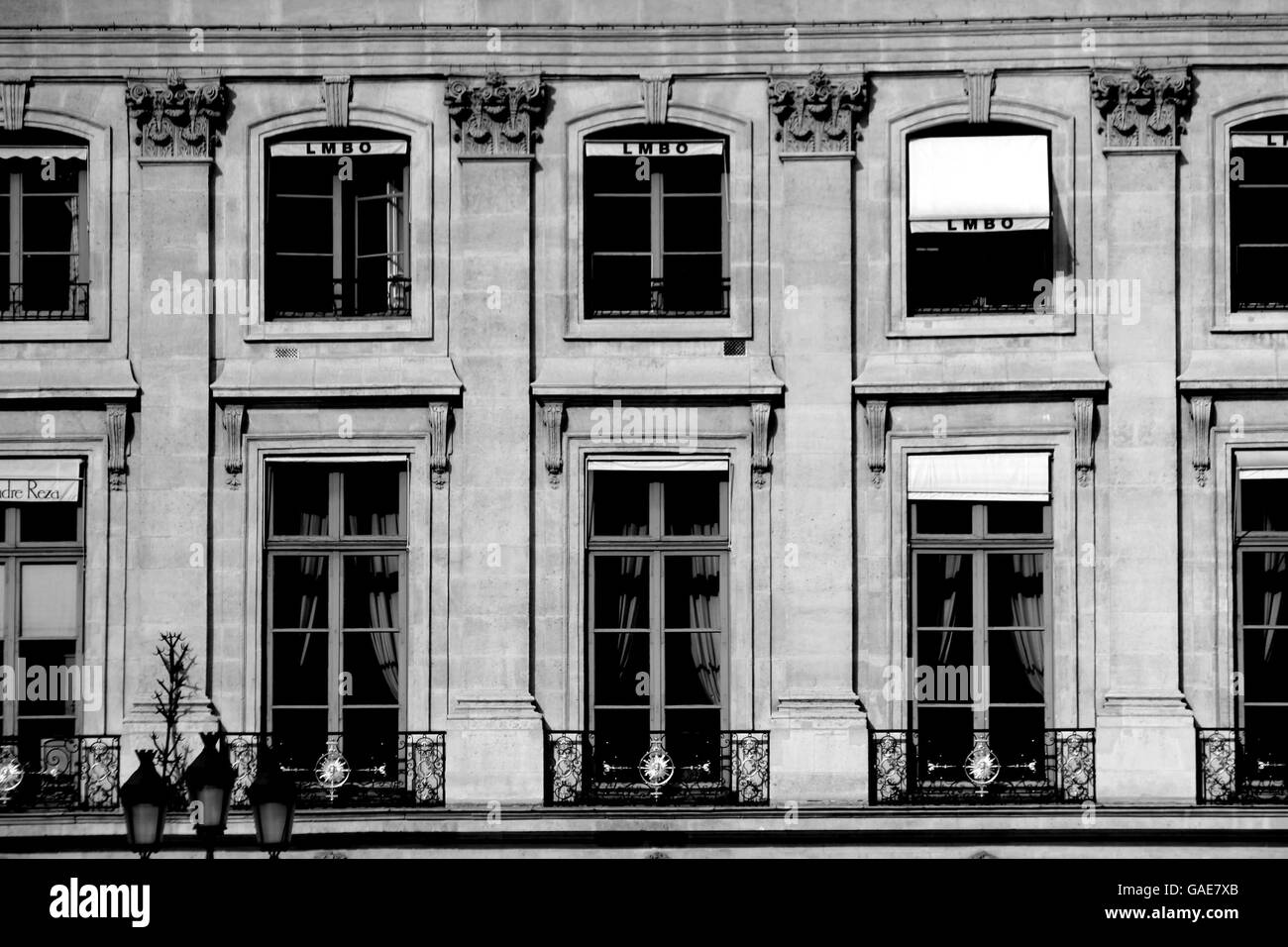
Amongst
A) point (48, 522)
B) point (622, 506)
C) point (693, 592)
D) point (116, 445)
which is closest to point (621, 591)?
point (693, 592)

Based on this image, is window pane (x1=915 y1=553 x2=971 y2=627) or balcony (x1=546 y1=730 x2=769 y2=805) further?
window pane (x1=915 y1=553 x2=971 y2=627)

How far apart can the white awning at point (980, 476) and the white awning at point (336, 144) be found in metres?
5.71

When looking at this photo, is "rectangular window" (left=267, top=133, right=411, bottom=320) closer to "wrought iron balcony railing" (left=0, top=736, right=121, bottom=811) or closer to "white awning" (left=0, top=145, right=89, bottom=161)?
"white awning" (left=0, top=145, right=89, bottom=161)

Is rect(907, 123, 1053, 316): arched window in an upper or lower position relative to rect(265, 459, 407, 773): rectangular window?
upper

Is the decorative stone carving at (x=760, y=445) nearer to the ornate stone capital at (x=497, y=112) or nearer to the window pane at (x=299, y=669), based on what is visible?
the ornate stone capital at (x=497, y=112)

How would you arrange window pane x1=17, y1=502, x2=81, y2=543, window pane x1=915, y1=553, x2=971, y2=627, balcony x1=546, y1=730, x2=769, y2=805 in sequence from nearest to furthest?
balcony x1=546, y1=730, x2=769, y2=805 < window pane x1=915, y1=553, x2=971, y2=627 < window pane x1=17, y1=502, x2=81, y2=543

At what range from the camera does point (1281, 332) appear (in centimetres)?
2414

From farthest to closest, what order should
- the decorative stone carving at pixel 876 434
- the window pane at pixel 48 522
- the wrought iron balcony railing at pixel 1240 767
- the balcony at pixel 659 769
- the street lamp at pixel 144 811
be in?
1. the window pane at pixel 48 522
2. the decorative stone carving at pixel 876 434
3. the balcony at pixel 659 769
4. the wrought iron balcony railing at pixel 1240 767
5. the street lamp at pixel 144 811

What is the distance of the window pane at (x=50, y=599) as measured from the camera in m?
24.5

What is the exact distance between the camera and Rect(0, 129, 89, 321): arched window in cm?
2470

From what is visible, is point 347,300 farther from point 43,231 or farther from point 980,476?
point 980,476

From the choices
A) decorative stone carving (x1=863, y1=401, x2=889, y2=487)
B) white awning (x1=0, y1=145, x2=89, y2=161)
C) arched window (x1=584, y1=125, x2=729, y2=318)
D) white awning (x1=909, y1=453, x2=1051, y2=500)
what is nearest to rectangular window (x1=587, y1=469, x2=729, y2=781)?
decorative stone carving (x1=863, y1=401, x2=889, y2=487)

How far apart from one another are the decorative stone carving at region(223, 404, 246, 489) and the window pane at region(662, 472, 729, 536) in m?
4.00

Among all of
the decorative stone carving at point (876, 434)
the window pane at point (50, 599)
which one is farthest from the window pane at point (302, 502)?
the decorative stone carving at point (876, 434)
